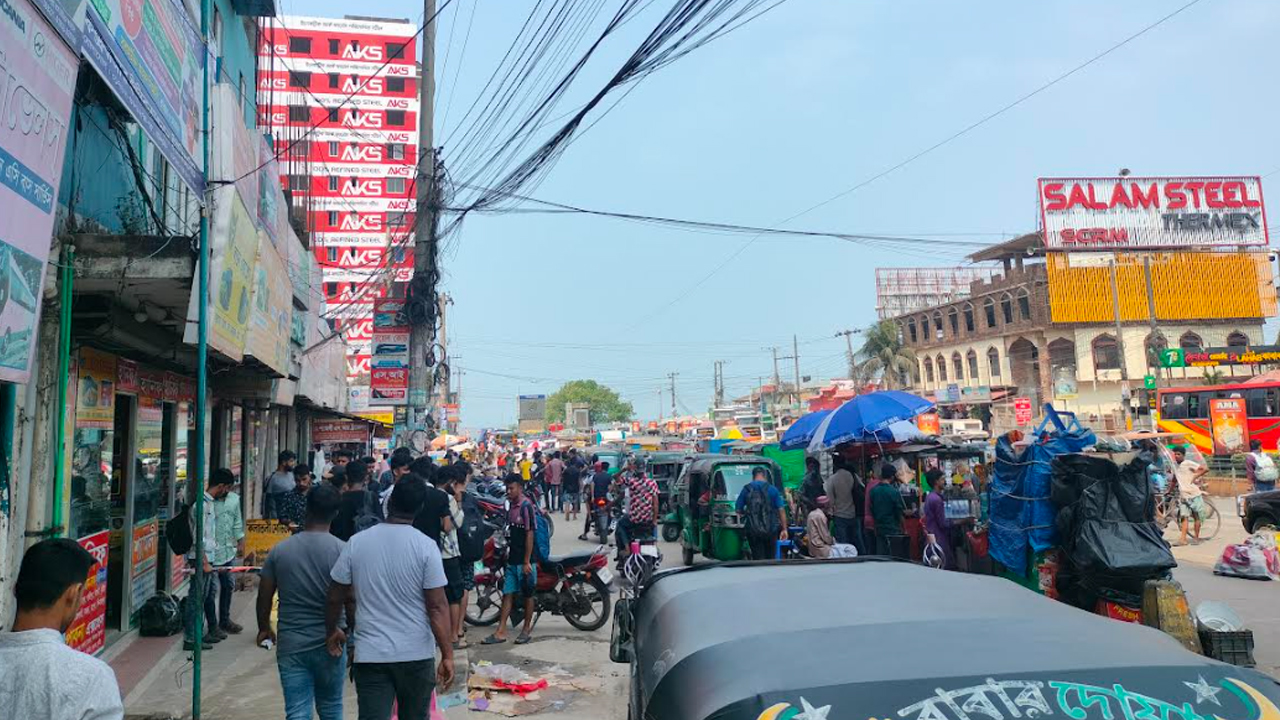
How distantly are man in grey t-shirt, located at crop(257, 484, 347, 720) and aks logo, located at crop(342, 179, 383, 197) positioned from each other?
63.3 meters

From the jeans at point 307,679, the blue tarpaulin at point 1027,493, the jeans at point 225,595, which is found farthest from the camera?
the jeans at point 225,595

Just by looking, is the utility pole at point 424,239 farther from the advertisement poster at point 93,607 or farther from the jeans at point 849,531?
the jeans at point 849,531

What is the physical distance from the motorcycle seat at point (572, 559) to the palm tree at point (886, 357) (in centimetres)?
4662

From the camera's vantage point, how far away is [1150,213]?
48.6m

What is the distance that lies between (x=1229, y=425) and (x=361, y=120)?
59462 mm

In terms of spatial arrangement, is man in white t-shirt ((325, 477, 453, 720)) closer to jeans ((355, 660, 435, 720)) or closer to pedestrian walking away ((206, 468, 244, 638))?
jeans ((355, 660, 435, 720))

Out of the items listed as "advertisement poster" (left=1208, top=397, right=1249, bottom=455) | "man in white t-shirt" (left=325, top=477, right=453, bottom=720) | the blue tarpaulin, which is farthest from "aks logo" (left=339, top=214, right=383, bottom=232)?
"man in white t-shirt" (left=325, top=477, right=453, bottom=720)

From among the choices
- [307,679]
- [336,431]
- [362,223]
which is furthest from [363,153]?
[307,679]

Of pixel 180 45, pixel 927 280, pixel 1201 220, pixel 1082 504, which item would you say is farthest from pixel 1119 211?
pixel 180 45

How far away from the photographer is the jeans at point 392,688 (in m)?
4.06

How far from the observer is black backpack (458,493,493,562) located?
7.98 meters

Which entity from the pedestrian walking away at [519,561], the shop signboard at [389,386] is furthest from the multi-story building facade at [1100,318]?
the pedestrian walking away at [519,561]

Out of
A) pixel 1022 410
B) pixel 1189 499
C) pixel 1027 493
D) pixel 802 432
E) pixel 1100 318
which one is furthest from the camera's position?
pixel 1100 318

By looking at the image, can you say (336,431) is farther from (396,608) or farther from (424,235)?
(396,608)
